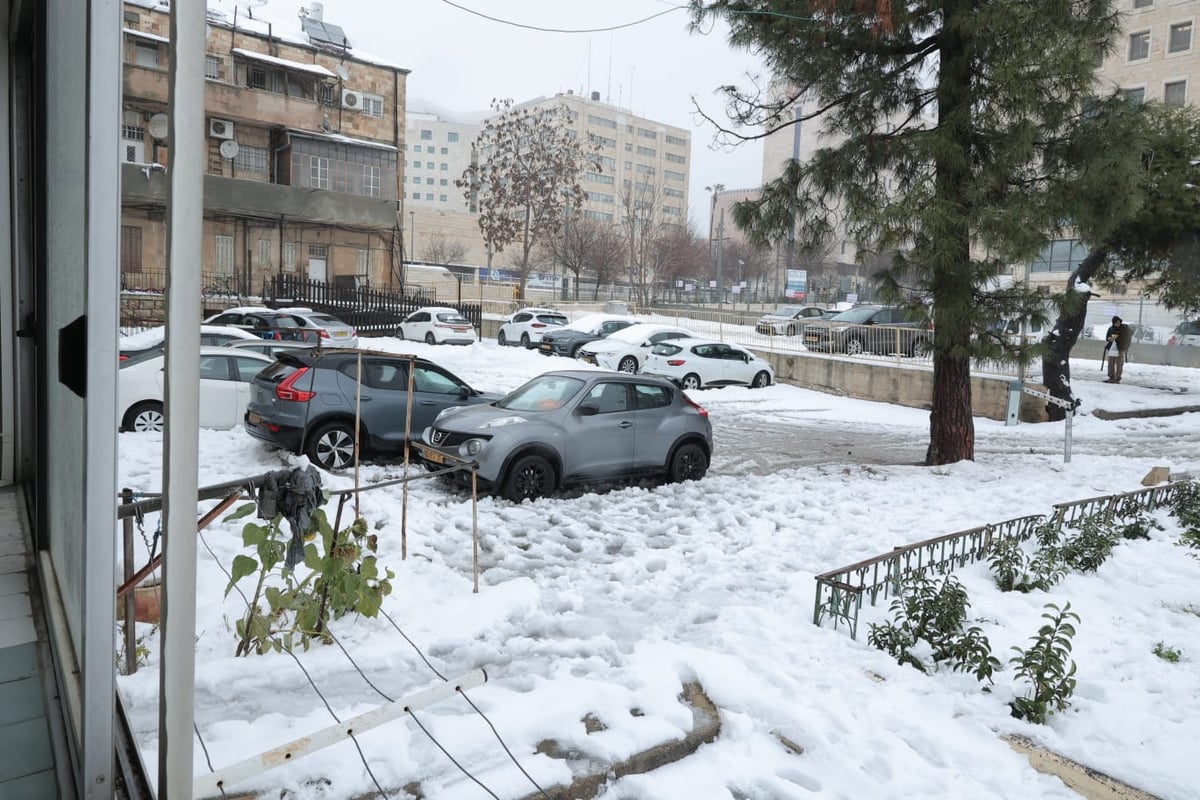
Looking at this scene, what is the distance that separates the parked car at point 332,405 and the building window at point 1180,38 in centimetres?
5006

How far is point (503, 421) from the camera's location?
29.8 feet

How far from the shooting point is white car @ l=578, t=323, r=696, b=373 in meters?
22.5

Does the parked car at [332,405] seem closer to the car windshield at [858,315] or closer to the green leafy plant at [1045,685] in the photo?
the green leafy plant at [1045,685]

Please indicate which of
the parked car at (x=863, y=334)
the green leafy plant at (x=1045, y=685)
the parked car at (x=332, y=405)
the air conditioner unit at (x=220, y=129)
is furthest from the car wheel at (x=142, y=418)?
the air conditioner unit at (x=220, y=129)

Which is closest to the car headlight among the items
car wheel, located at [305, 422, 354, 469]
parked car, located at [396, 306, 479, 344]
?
car wheel, located at [305, 422, 354, 469]

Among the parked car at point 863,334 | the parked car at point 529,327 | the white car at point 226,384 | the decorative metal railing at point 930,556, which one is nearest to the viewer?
the decorative metal railing at point 930,556

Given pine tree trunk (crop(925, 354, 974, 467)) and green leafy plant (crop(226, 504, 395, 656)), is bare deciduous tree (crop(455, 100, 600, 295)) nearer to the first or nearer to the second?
pine tree trunk (crop(925, 354, 974, 467))

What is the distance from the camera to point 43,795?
243 centimetres

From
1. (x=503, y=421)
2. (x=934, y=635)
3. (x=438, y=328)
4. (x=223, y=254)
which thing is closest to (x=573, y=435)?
(x=503, y=421)

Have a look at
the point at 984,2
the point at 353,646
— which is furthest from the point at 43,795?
the point at 984,2

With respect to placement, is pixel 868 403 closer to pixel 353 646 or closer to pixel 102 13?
pixel 353 646

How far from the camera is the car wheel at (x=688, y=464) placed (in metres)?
10.4

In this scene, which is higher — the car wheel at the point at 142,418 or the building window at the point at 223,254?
the building window at the point at 223,254

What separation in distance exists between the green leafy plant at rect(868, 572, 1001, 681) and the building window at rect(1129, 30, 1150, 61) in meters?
52.7
